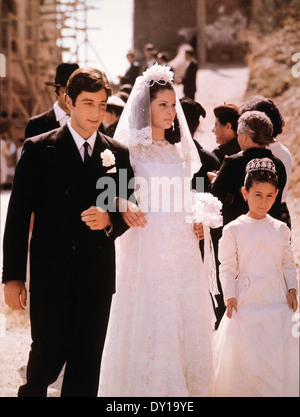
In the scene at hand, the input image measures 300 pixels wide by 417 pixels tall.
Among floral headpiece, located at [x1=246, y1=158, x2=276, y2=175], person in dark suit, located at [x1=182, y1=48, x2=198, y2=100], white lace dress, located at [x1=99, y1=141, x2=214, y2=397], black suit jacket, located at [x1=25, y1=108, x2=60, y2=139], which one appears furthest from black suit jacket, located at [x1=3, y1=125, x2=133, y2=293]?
person in dark suit, located at [x1=182, y1=48, x2=198, y2=100]

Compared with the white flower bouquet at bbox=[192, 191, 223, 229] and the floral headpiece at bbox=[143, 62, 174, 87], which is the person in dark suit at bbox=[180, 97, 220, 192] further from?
the floral headpiece at bbox=[143, 62, 174, 87]

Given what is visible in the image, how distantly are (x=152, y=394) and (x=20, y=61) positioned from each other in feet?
71.6

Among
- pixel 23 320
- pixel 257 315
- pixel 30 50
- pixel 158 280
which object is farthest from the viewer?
pixel 30 50

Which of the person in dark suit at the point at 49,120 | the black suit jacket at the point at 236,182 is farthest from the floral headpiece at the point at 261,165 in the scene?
the person in dark suit at the point at 49,120

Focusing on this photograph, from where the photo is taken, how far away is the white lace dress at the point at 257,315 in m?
4.04

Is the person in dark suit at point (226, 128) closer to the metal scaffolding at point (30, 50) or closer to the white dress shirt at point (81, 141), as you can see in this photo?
the white dress shirt at point (81, 141)

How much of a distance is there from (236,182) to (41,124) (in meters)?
1.88

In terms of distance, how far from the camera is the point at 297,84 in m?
18.0

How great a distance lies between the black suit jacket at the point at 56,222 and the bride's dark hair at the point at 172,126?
35.0 inches

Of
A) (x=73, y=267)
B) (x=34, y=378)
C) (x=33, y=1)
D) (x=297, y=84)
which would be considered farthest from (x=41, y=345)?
(x=33, y=1)

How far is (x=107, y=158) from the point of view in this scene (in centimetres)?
378

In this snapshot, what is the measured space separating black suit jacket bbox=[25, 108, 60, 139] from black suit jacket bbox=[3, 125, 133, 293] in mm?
1768


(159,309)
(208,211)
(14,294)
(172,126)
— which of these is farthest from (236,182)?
(14,294)

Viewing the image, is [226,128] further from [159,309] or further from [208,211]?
[159,309]
